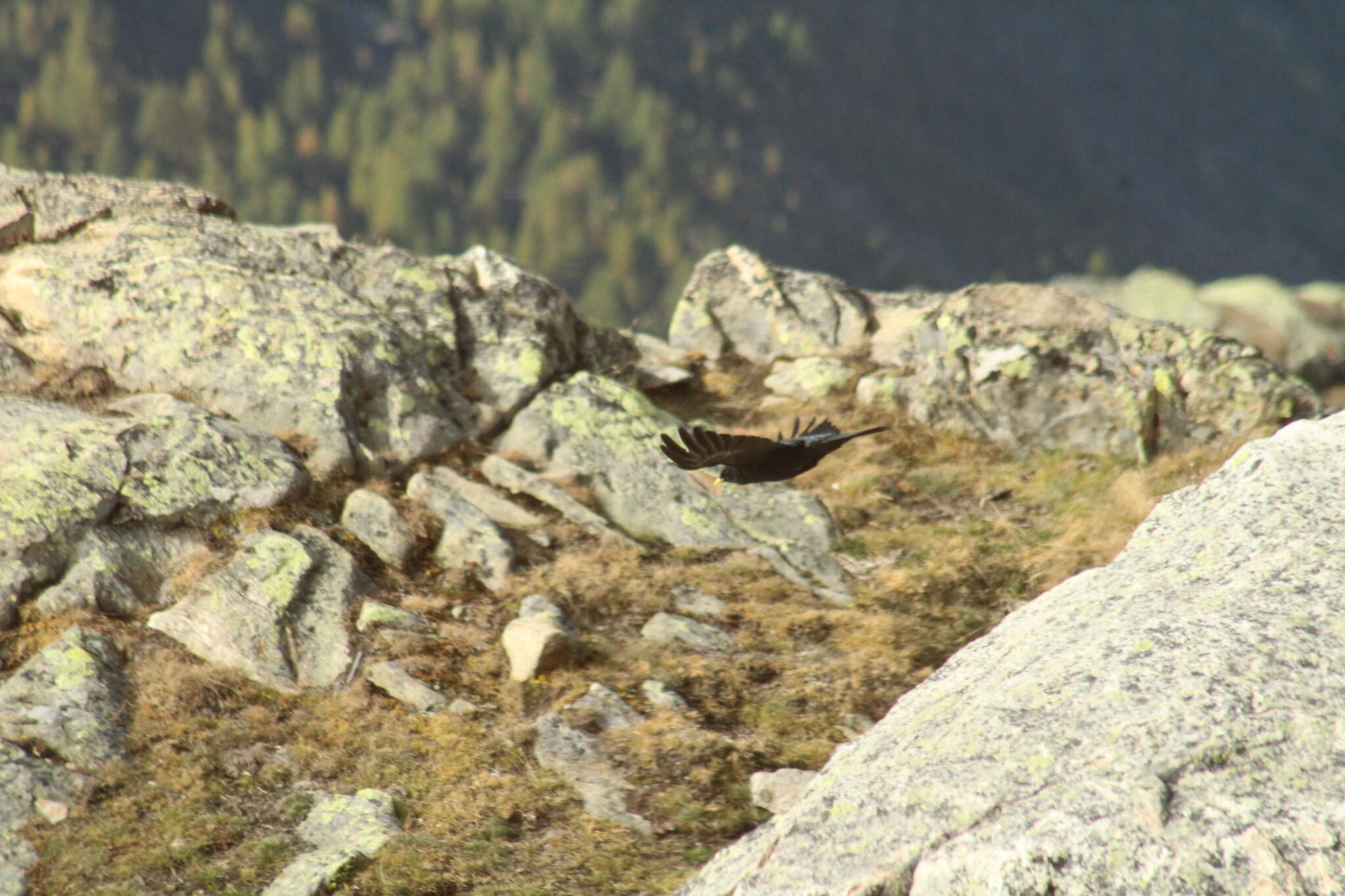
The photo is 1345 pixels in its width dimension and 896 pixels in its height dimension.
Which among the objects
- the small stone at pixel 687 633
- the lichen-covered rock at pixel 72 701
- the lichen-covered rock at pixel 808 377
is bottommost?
the lichen-covered rock at pixel 72 701

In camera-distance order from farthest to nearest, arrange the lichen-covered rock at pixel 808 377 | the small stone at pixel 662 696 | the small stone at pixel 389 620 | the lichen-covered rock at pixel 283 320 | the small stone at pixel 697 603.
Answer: the lichen-covered rock at pixel 808 377, the lichen-covered rock at pixel 283 320, the small stone at pixel 697 603, the small stone at pixel 389 620, the small stone at pixel 662 696

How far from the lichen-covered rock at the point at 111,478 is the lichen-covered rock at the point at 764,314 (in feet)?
31.0

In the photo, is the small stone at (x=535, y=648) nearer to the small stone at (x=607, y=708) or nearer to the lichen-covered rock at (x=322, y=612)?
the small stone at (x=607, y=708)

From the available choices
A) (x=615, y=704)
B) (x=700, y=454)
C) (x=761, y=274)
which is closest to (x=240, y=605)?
(x=615, y=704)

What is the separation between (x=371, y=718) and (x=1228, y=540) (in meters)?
8.44

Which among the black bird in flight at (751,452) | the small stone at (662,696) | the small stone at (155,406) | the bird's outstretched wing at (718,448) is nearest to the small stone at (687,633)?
the small stone at (662,696)

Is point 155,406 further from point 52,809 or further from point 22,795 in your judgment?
point 52,809

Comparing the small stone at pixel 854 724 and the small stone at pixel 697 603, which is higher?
the small stone at pixel 697 603

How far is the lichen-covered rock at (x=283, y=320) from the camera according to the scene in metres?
14.8

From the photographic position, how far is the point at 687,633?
41.4 ft

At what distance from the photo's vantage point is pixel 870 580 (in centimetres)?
1412

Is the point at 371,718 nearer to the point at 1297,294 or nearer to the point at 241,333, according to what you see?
the point at 241,333

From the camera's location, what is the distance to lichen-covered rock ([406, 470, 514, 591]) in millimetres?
13383

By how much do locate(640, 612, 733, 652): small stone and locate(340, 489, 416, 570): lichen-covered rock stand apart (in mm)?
3368
